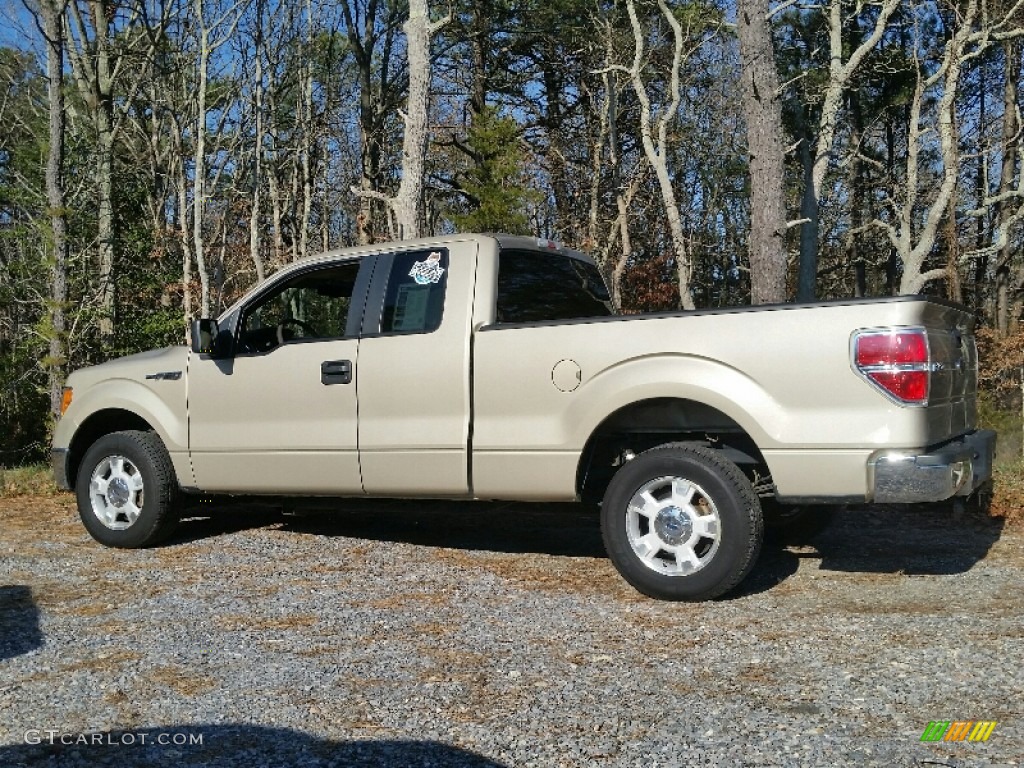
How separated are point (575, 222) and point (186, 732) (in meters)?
24.7

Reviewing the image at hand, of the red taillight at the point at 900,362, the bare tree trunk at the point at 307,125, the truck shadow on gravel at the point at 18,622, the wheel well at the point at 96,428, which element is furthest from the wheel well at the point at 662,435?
the bare tree trunk at the point at 307,125

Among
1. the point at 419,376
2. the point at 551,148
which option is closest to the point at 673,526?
the point at 419,376

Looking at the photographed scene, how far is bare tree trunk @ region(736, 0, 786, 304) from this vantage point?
10.9m

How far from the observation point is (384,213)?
1208 inches

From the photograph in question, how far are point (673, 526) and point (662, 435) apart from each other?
633mm

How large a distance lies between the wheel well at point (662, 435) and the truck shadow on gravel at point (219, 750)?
2.54 metres

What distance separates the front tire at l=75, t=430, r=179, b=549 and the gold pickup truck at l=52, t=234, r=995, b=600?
0.6 inches

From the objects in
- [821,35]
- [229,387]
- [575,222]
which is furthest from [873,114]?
[229,387]

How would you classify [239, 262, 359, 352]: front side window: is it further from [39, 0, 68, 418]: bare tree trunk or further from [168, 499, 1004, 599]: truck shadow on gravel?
[39, 0, 68, 418]: bare tree trunk

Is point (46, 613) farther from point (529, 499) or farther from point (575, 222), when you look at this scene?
point (575, 222)

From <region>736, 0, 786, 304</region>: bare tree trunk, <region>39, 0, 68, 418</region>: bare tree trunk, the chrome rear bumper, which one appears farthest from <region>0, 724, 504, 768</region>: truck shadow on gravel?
<region>39, 0, 68, 418</region>: bare tree trunk

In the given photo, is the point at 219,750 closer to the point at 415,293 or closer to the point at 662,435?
the point at 662,435

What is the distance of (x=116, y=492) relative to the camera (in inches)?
280

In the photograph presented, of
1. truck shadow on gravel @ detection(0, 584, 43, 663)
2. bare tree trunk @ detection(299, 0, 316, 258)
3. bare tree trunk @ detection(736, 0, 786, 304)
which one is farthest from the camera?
bare tree trunk @ detection(299, 0, 316, 258)
